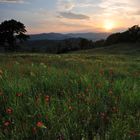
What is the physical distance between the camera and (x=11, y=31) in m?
74.8

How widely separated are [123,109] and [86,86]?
55.2 inches

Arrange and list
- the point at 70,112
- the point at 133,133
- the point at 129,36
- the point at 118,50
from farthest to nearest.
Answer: the point at 129,36 < the point at 118,50 < the point at 70,112 < the point at 133,133

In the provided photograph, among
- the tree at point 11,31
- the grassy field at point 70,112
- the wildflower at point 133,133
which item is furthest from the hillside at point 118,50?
the wildflower at point 133,133

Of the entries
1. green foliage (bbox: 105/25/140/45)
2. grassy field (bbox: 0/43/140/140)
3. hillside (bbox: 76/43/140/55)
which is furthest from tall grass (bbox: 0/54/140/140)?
green foliage (bbox: 105/25/140/45)

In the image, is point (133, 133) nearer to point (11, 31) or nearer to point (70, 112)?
point (70, 112)

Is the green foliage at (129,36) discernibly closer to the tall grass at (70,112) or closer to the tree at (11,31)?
the tree at (11,31)

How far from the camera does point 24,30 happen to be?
73938 mm

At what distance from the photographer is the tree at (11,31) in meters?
73.4

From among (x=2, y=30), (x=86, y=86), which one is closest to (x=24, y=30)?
(x=2, y=30)

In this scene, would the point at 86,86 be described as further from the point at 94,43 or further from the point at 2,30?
the point at 94,43

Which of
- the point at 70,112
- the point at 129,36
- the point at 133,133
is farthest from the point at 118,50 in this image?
the point at 133,133

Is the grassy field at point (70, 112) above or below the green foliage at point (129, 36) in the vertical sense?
above

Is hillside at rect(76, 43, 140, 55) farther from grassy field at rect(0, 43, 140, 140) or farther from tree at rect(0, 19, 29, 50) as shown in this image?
grassy field at rect(0, 43, 140, 140)

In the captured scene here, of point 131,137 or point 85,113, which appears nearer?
point 131,137
